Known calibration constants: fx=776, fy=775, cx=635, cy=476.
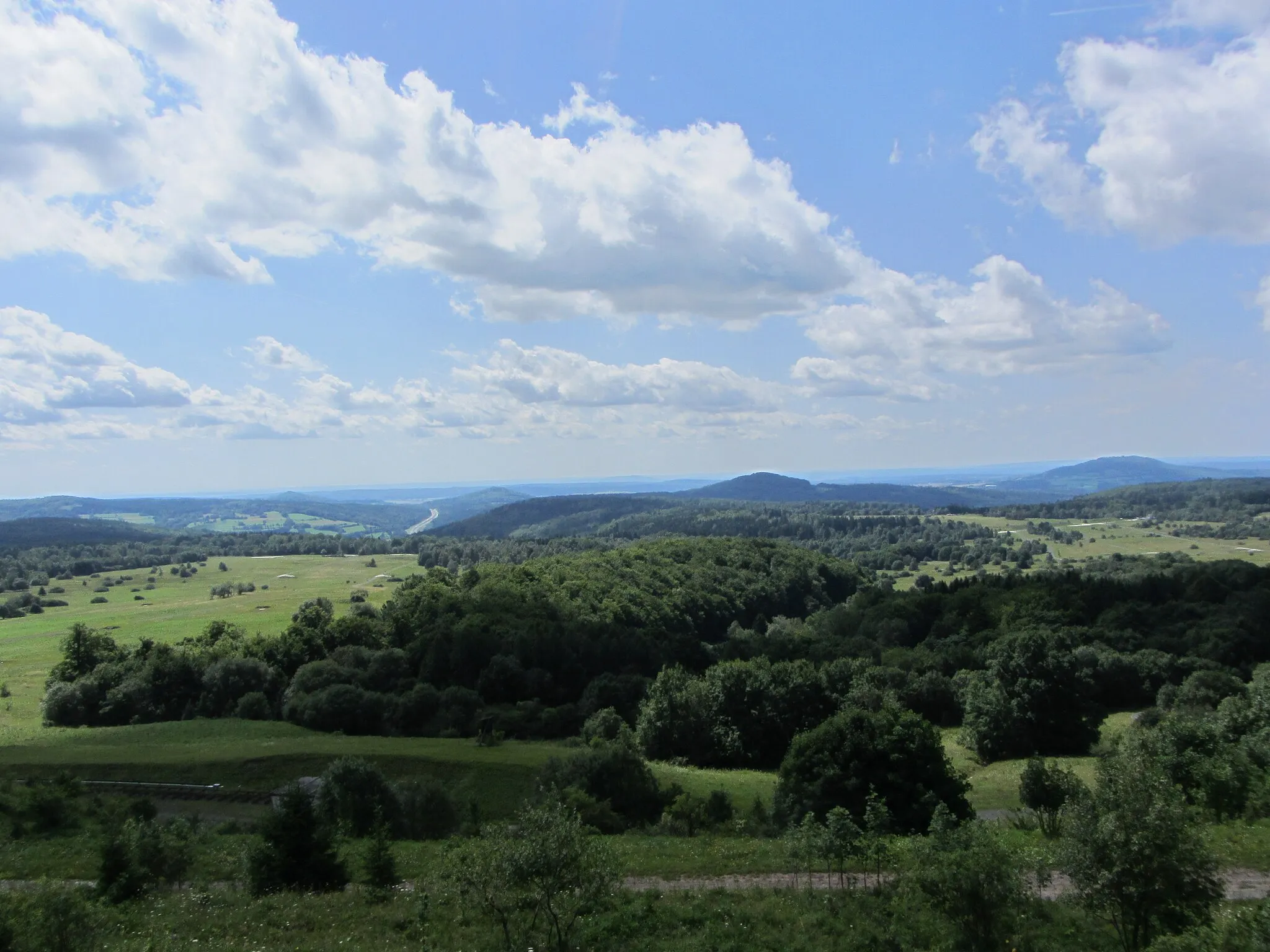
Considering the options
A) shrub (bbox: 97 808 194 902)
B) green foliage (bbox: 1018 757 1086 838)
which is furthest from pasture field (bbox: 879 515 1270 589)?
shrub (bbox: 97 808 194 902)

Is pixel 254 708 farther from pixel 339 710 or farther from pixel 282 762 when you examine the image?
pixel 282 762

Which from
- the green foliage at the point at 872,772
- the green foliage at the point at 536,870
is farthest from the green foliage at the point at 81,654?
the green foliage at the point at 536,870

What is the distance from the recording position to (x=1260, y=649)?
72.8 meters

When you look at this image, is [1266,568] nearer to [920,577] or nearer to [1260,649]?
[1260,649]

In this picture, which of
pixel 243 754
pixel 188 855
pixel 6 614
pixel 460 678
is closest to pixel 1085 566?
pixel 460 678

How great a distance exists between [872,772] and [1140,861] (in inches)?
761

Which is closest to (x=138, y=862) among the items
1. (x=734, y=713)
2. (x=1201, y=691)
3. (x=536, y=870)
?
(x=536, y=870)

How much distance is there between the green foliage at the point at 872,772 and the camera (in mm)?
31797

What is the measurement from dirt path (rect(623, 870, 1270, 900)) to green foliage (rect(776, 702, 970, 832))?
929cm

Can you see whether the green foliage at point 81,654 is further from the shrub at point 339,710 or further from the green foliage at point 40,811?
the green foliage at point 40,811

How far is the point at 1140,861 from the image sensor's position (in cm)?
1400

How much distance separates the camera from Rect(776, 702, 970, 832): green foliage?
3180 centimetres

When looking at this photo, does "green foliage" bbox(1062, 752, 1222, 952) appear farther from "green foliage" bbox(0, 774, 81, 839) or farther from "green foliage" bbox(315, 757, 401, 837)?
"green foliage" bbox(0, 774, 81, 839)

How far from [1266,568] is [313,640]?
109 m
